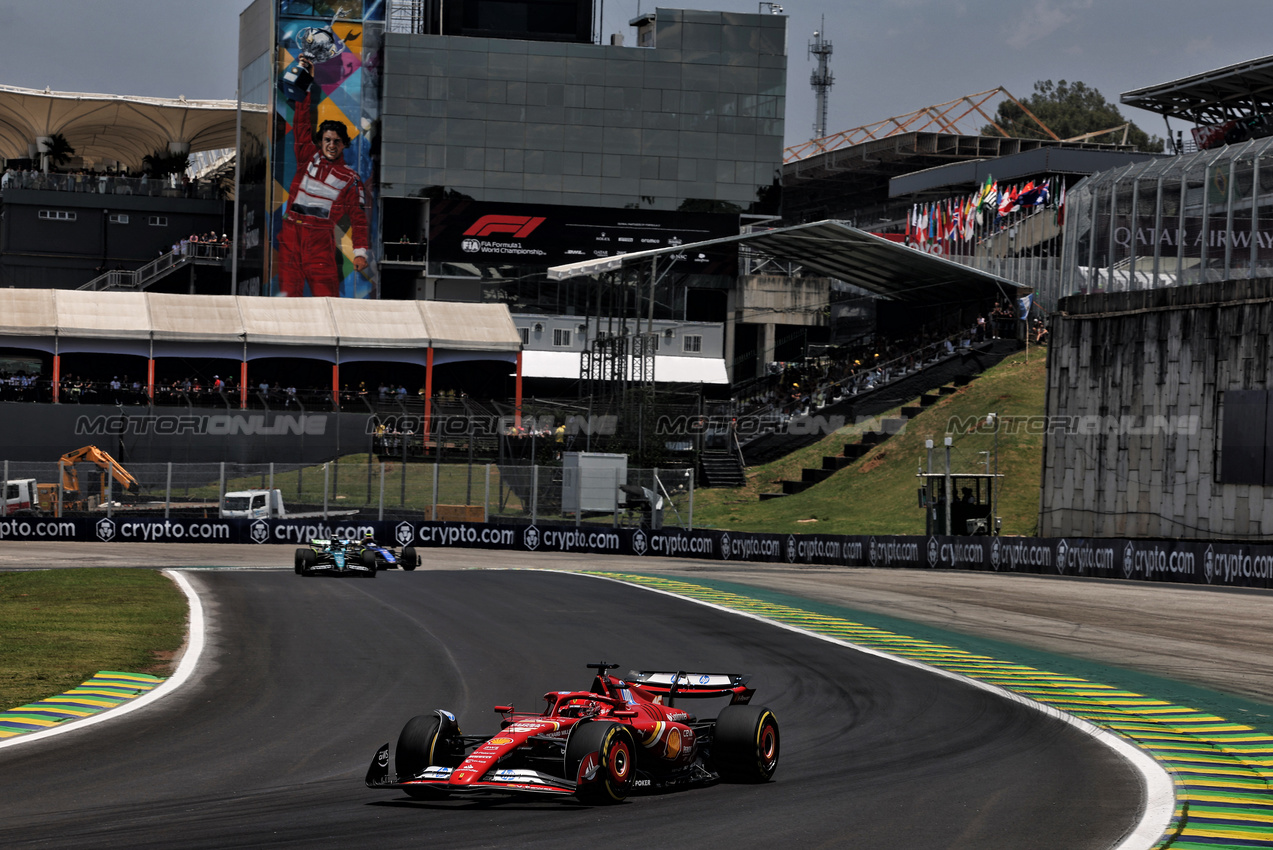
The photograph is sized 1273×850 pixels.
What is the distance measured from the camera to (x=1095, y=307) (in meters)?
45.4

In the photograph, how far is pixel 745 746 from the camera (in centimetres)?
1112

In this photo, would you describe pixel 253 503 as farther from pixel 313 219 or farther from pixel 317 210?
pixel 317 210

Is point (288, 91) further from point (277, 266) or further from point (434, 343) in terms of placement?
point (434, 343)

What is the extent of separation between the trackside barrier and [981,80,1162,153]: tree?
10927 centimetres

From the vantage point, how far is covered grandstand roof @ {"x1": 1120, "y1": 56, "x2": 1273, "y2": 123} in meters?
73.3

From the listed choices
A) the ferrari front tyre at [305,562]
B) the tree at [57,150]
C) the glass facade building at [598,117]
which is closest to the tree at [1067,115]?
the glass facade building at [598,117]

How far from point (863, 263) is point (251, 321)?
30.5 metres

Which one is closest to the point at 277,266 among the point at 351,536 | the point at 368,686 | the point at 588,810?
the point at 351,536

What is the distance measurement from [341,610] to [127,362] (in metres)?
55.5

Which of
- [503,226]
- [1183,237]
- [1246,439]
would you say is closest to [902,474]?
[1183,237]

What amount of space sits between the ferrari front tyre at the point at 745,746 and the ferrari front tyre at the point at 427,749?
2.11 m

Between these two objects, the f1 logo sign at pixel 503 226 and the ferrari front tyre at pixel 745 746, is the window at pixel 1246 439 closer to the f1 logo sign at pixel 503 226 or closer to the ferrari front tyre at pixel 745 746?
the ferrari front tyre at pixel 745 746

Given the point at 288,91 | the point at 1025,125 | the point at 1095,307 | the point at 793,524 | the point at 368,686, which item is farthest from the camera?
the point at 1025,125

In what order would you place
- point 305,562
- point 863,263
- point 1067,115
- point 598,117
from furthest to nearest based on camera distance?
point 1067,115 → point 598,117 → point 863,263 → point 305,562
